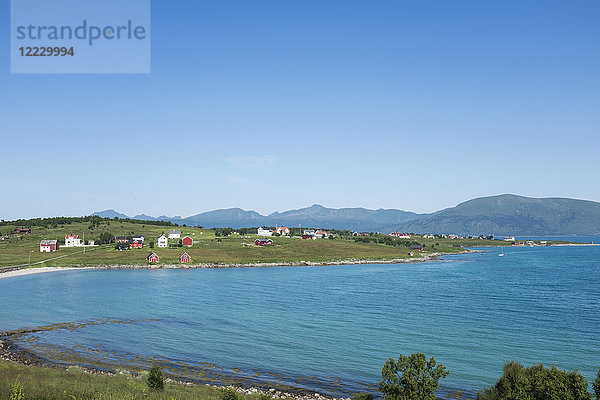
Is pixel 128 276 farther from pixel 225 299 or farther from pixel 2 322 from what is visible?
pixel 2 322

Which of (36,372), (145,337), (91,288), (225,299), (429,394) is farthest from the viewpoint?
(91,288)

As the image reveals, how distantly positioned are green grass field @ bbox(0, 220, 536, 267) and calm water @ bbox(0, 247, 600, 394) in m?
30.7

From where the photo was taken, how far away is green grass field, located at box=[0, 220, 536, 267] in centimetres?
11875

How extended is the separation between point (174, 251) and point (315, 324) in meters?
91.7

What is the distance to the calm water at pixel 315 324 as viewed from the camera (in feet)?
112

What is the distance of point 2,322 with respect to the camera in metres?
48.8

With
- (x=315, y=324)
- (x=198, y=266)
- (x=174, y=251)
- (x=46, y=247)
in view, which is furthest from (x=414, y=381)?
(x=46, y=247)

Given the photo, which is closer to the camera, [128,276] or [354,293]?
[354,293]

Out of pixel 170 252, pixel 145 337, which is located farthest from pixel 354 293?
pixel 170 252

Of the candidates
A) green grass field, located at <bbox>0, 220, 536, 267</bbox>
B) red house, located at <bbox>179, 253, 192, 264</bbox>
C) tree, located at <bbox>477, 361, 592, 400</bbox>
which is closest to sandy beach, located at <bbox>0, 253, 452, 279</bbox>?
green grass field, located at <bbox>0, 220, 536, 267</bbox>

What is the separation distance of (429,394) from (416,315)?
34.8 metres

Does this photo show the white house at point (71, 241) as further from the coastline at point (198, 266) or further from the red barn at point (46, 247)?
the coastline at point (198, 266)

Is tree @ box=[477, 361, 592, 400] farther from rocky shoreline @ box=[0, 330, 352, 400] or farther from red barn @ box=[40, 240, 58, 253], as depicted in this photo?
red barn @ box=[40, 240, 58, 253]

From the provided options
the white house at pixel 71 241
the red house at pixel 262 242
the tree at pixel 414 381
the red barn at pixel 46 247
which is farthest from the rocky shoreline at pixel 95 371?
the red house at pixel 262 242
